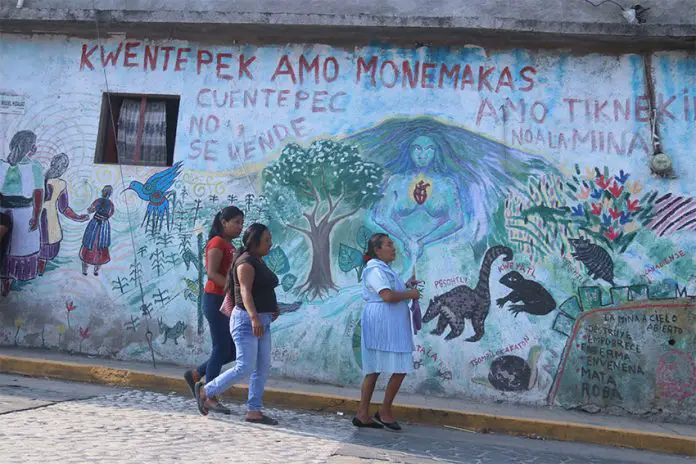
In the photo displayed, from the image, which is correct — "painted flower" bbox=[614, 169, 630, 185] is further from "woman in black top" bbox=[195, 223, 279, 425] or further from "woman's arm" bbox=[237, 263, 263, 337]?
"woman's arm" bbox=[237, 263, 263, 337]

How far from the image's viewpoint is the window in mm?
10117

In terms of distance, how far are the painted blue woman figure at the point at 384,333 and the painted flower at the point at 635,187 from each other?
9.43 feet

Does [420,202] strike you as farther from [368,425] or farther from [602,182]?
[368,425]

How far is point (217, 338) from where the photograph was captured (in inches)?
302

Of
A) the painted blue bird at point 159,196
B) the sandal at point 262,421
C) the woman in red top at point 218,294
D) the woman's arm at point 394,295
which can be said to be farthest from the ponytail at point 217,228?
the painted blue bird at point 159,196

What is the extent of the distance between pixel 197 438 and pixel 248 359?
0.99 metres

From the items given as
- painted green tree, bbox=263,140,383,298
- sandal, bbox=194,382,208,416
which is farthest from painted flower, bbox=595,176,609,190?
sandal, bbox=194,382,208,416

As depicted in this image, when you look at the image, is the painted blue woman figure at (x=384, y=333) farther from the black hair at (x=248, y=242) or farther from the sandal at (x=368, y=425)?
the black hair at (x=248, y=242)

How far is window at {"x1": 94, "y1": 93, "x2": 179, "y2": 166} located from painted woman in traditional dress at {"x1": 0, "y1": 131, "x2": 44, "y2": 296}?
2.52ft

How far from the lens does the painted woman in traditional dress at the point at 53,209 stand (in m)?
10.1

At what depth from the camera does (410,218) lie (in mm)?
9406

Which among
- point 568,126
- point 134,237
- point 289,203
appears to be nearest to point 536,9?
point 568,126

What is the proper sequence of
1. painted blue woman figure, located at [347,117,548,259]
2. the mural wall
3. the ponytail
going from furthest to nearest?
painted blue woman figure, located at [347,117,548,259]
the mural wall
the ponytail

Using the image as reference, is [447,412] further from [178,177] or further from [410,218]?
[178,177]
